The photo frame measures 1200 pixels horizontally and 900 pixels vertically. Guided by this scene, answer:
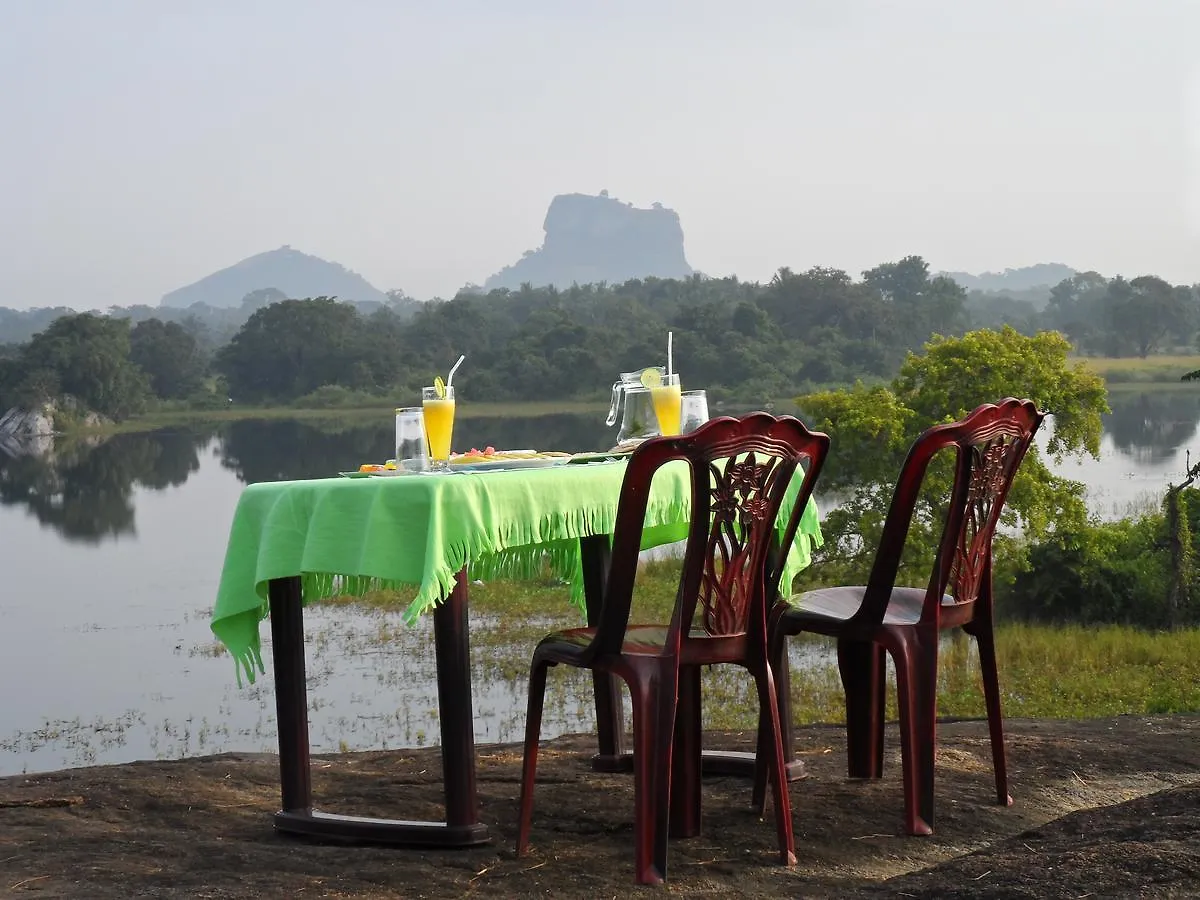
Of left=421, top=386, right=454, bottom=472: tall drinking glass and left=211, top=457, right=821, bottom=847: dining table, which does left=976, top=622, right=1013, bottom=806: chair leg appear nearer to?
left=211, top=457, right=821, bottom=847: dining table

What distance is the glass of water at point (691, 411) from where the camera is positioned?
4.31 metres

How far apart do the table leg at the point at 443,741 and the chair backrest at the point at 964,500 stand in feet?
3.07

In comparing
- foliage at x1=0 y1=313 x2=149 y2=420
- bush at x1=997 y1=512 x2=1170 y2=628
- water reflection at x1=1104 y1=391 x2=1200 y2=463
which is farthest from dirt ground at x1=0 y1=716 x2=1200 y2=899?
foliage at x1=0 y1=313 x2=149 y2=420

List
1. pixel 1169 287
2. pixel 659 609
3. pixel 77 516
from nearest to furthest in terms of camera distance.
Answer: pixel 659 609 → pixel 77 516 → pixel 1169 287

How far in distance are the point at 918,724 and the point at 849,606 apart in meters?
0.36

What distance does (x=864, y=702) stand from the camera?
4.08 m

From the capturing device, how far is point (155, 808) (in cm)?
420

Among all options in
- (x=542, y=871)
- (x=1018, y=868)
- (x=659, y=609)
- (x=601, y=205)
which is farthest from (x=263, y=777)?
(x=601, y=205)

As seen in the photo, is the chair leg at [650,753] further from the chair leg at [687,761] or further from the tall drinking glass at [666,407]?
the tall drinking glass at [666,407]

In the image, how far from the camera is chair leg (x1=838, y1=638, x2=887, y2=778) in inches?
158

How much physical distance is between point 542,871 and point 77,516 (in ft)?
117

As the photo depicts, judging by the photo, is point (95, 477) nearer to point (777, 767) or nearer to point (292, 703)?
point (292, 703)

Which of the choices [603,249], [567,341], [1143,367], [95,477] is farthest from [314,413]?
[603,249]

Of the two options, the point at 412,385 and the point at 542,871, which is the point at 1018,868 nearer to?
the point at 542,871
